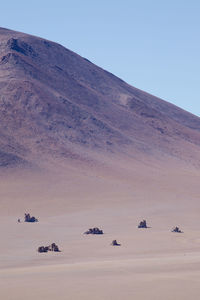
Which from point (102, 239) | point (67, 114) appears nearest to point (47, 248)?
point (102, 239)

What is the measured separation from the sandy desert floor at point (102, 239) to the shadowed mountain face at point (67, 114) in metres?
7.97

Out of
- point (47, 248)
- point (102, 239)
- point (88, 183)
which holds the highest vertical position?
point (88, 183)

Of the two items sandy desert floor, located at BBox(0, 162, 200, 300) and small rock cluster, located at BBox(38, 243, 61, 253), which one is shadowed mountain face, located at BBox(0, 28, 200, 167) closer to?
sandy desert floor, located at BBox(0, 162, 200, 300)

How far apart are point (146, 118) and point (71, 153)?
961 inches

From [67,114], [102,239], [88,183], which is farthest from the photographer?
[67,114]

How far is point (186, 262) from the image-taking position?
15695 mm

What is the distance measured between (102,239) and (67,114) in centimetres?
4055

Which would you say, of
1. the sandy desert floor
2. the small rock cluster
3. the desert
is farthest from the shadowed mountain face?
the small rock cluster

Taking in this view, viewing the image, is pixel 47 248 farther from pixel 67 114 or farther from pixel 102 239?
pixel 67 114

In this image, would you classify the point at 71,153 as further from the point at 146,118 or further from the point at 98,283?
the point at 98,283

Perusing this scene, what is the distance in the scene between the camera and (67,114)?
6359 cm

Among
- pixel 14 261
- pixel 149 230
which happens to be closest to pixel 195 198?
pixel 149 230

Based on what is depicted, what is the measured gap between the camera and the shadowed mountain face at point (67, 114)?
55594 mm

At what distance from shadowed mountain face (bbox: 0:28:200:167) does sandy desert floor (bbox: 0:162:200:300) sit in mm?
7972
